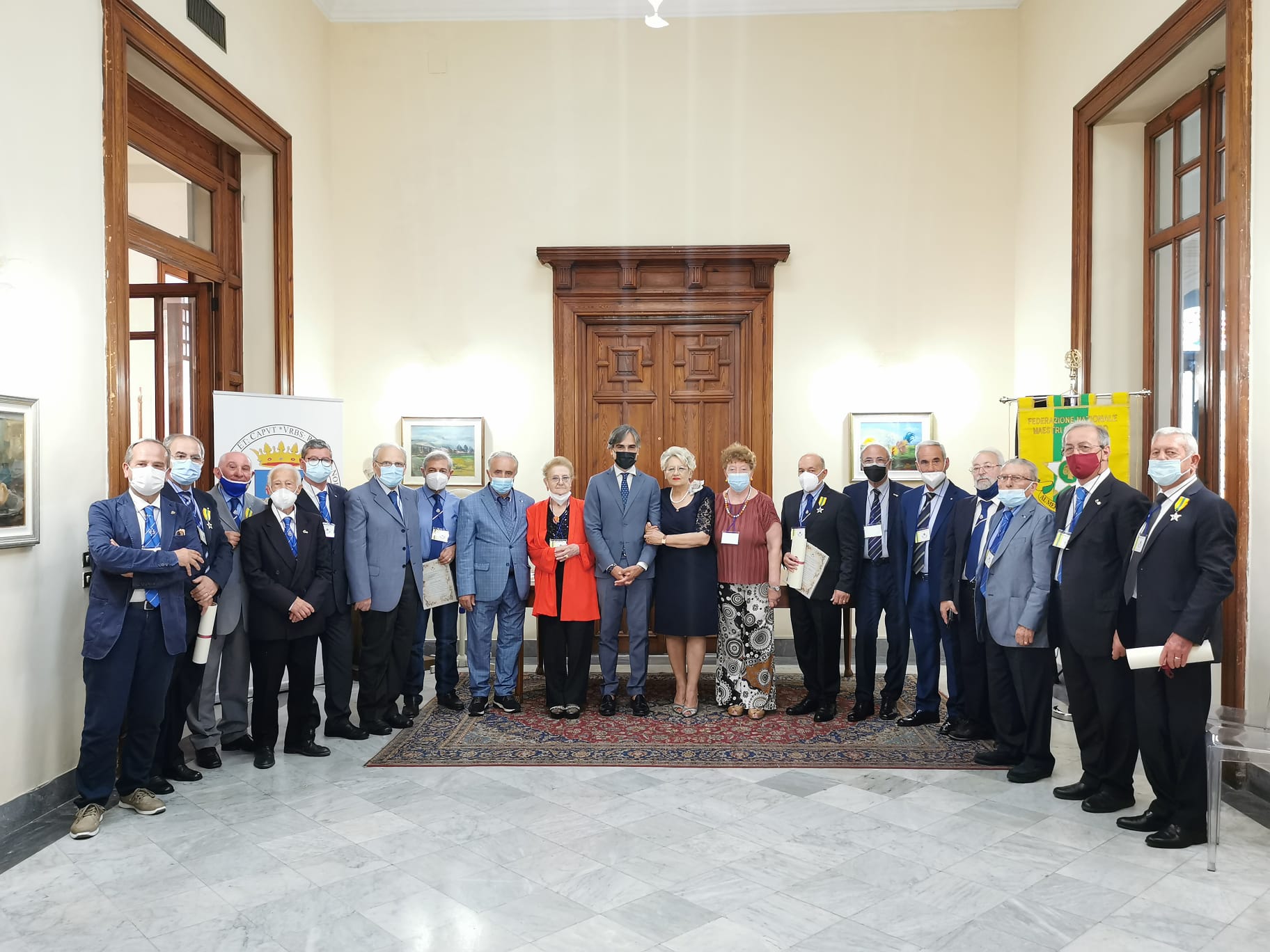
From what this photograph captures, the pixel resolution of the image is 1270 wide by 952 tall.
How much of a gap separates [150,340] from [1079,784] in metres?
8.51

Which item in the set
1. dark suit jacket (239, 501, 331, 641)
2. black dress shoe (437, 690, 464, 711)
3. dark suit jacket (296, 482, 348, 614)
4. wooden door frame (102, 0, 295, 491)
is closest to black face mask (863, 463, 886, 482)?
black dress shoe (437, 690, 464, 711)

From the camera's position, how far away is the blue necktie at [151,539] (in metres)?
4.12

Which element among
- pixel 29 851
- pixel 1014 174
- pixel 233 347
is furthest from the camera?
pixel 1014 174

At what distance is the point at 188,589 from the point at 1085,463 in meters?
4.26

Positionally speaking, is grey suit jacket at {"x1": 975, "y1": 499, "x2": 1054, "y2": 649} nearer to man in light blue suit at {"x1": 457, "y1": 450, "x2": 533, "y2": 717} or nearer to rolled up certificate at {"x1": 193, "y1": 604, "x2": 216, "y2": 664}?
man in light blue suit at {"x1": 457, "y1": 450, "x2": 533, "y2": 717}

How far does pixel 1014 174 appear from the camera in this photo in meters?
7.62

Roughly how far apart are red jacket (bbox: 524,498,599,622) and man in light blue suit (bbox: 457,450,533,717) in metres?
0.09

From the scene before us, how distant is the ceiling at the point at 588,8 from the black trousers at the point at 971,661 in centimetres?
523

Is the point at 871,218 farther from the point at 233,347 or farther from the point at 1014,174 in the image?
the point at 233,347

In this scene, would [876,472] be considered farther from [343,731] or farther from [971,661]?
[343,731]

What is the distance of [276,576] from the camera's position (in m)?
4.80

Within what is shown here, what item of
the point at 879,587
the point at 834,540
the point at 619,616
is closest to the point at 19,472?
the point at 619,616

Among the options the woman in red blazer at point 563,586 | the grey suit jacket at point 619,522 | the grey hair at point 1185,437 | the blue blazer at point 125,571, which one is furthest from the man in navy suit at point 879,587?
the blue blazer at point 125,571

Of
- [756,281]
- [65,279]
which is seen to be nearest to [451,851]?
Result: [65,279]
